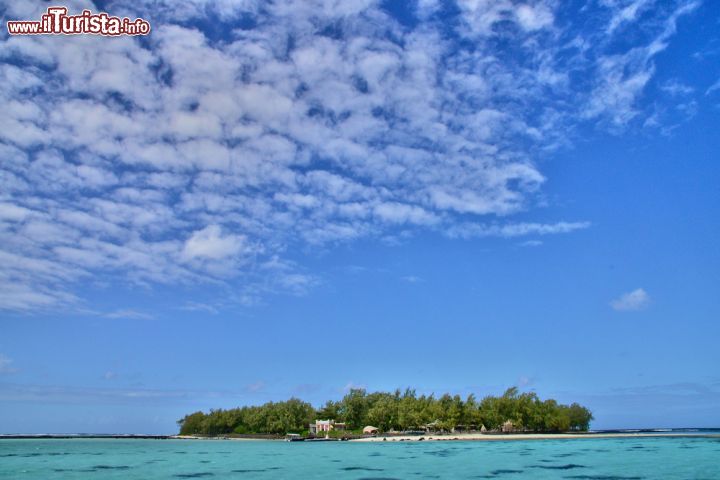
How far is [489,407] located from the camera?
461 ft

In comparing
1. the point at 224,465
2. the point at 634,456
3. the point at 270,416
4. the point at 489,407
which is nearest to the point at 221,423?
the point at 270,416

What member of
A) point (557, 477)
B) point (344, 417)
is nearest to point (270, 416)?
point (344, 417)

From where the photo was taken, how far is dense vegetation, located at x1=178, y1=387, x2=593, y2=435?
139m

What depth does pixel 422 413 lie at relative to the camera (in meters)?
142

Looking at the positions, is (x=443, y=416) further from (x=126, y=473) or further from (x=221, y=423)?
(x=126, y=473)

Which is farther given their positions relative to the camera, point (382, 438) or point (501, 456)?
point (382, 438)

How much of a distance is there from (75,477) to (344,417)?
106 meters

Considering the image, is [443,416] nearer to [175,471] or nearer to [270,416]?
[270,416]

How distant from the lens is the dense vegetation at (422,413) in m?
139

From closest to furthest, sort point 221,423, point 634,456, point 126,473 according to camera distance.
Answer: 1. point 126,473
2. point 634,456
3. point 221,423

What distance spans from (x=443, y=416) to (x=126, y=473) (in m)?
97.7

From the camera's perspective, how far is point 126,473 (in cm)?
5600

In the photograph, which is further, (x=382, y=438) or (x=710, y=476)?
(x=382, y=438)

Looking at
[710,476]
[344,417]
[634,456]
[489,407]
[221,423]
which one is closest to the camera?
[710,476]
